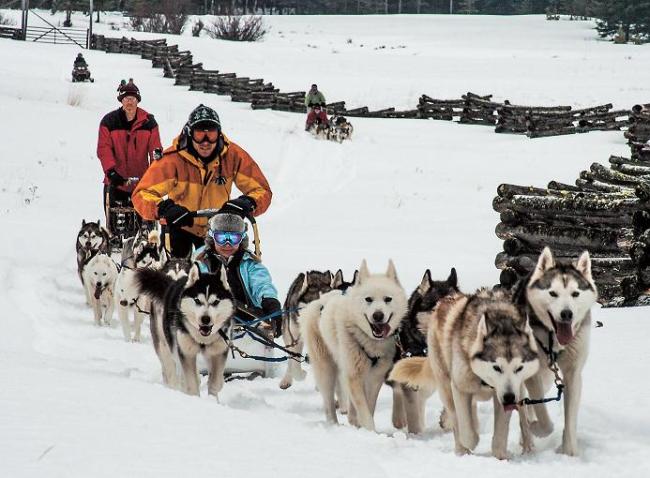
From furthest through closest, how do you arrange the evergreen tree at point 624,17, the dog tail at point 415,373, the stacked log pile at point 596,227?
the evergreen tree at point 624,17, the stacked log pile at point 596,227, the dog tail at point 415,373

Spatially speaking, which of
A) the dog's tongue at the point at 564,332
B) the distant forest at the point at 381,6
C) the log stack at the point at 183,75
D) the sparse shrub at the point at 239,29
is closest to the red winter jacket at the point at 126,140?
the dog's tongue at the point at 564,332

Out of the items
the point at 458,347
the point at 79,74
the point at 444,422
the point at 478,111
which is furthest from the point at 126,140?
the point at 478,111

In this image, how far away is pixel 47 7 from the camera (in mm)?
72812

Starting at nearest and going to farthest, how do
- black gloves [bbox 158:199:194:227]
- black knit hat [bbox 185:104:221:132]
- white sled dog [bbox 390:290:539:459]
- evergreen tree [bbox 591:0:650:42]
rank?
white sled dog [bbox 390:290:539:459] < black gloves [bbox 158:199:194:227] < black knit hat [bbox 185:104:221:132] < evergreen tree [bbox 591:0:650:42]

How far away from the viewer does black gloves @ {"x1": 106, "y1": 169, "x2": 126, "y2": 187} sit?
9901mm

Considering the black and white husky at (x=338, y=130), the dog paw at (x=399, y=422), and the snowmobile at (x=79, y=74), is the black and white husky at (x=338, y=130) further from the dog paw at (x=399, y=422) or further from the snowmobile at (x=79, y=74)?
the dog paw at (x=399, y=422)

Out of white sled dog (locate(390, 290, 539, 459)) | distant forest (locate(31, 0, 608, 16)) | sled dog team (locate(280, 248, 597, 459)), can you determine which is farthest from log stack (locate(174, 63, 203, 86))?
distant forest (locate(31, 0, 608, 16))

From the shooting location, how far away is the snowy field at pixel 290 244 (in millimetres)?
3908

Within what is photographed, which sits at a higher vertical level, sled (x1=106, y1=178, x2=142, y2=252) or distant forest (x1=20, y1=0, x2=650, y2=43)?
distant forest (x1=20, y1=0, x2=650, y2=43)

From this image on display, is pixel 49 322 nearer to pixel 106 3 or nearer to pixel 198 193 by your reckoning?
pixel 198 193

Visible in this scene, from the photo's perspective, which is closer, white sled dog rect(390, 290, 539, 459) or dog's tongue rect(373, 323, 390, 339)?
white sled dog rect(390, 290, 539, 459)

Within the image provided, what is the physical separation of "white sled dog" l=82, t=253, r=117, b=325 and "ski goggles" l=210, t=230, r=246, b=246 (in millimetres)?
2777

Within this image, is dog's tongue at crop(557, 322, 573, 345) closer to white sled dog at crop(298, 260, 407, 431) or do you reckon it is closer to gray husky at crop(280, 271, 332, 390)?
white sled dog at crop(298, 260, 407, 431)

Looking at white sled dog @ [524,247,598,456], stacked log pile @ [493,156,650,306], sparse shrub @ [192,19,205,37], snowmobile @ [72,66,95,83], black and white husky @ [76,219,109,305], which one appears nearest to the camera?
white sled dog @ [524,247,598,456]
